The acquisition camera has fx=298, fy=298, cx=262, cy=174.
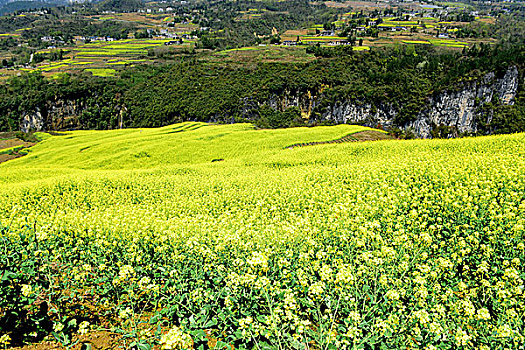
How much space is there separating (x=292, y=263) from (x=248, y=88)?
97155 mm

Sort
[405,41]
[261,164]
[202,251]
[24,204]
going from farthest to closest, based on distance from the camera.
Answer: [405,41] < [261,164] < [24,204] < [202,251]

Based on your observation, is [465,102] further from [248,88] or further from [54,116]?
[54,116]

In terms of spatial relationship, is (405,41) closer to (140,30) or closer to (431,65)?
(431,65)

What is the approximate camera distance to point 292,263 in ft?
20.0

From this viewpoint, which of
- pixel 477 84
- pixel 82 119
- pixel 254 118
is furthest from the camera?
pixel 82 119

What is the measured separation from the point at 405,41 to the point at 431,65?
A: 38.0 meters

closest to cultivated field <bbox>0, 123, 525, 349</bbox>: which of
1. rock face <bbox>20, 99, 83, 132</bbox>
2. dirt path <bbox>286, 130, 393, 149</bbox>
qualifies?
dirt path <bbox>286, 130, 393, 149</bbox>

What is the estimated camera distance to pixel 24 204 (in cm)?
1395

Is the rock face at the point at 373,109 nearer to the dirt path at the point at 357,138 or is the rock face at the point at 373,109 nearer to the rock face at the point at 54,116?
the rock face at the point at 54,116

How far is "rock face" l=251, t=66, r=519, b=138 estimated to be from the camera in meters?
89.6

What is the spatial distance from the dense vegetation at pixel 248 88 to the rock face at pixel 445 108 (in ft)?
5.33

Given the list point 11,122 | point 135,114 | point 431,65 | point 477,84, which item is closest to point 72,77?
point 11,122

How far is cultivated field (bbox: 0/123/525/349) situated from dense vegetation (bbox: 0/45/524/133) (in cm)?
7965

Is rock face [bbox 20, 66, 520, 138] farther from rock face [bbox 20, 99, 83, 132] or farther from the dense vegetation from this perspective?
the dense vegetation
